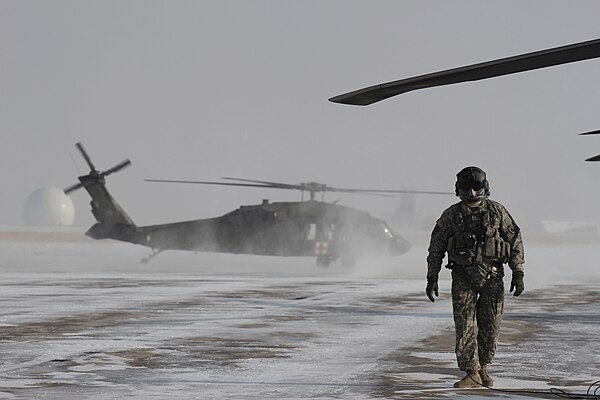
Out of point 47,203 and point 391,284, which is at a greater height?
point 47,203

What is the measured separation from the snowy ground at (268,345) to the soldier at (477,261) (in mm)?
392

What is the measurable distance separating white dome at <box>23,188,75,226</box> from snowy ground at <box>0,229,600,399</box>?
93.9 metres

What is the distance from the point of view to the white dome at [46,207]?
370ft

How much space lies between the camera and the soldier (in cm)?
864

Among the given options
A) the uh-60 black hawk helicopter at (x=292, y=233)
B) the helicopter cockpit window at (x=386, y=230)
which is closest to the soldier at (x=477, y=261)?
the uh-60 black hawk helicopter at (x=292, y=233)

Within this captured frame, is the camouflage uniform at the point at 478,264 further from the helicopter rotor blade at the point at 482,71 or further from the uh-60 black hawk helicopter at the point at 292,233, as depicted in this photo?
the uh-60 black hawk helicopter at the point at 292,233

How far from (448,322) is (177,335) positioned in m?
4.19

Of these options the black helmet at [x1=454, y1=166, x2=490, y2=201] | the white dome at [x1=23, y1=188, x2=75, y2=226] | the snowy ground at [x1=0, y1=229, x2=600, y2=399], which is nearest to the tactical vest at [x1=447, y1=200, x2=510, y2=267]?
the black helmet at [x1=454, y1=166, x2=490, y2=201]

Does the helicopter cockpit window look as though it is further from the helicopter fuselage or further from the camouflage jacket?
the camouflage jacket

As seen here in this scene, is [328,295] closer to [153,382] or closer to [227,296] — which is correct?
[227,296]

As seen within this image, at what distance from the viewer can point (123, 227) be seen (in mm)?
37438

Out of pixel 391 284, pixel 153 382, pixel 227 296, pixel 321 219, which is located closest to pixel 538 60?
pixel 153 382

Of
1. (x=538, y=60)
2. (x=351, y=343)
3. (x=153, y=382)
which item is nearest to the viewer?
(x=538, y=60)

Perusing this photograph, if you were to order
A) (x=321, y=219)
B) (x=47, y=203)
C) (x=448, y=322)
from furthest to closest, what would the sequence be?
(x=47, y=203)
(x=321, y=219)
(x=448, y=322)
